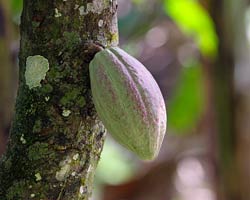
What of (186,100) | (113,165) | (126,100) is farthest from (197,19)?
(126,100)

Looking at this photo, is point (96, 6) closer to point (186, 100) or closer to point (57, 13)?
point (57, 13)

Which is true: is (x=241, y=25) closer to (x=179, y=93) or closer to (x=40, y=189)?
(x=179, y=93)

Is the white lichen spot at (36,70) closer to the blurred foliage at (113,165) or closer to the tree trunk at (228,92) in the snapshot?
the tree trunk at (228,92)

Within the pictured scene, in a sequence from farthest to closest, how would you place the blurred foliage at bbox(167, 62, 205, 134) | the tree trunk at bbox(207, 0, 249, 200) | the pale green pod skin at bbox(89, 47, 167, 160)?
the blurred foliage at bbox(167, 62, 205, 134) → the tree trunk at bbox(207, 0, 249, 200) → the pale green pod skin at bbox(89, 47, 167, 160)

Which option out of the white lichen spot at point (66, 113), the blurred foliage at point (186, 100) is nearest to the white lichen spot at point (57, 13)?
the white lichen spot at point (66, 113)

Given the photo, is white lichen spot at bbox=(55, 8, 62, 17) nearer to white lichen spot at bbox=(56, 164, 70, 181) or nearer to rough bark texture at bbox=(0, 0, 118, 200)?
rough bark texture at bbox=(0, 0, 118, 200)

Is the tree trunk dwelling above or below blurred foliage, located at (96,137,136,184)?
above

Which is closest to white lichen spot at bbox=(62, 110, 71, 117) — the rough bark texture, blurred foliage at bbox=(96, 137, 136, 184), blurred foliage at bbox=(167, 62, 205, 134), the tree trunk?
the rough bark texture
